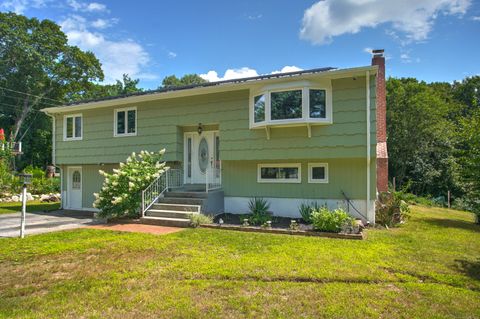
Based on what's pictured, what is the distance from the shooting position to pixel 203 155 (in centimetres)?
1181

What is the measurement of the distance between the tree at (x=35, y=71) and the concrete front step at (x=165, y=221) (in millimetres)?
27585

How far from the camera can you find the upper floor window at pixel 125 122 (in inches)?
497

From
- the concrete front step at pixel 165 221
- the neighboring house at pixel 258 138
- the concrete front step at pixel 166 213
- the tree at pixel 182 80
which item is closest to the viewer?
the concrete front step at pixel 165 221

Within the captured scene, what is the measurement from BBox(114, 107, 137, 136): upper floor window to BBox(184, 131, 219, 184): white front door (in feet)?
7.99

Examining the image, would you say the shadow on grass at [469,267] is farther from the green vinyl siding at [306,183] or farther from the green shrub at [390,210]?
the green vinyl siding at [306,183]

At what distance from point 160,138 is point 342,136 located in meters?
6.81

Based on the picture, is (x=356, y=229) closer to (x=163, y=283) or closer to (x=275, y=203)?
(x=275, y=203)

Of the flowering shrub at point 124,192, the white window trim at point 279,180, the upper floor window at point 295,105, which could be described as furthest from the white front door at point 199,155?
the upper floor window at point 295,105

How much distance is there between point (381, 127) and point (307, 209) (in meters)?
5.19

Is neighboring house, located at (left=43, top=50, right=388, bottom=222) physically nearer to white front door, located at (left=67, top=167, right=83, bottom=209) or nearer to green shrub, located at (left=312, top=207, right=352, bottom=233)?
white front door, located at (left=67, top=167, right=83, bottom=209)

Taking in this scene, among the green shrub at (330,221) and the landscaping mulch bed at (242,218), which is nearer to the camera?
the green shrub at (330,221)

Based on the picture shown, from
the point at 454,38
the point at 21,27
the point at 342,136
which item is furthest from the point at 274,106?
the point at 21,27

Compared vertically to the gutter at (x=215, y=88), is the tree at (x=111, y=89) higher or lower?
higher

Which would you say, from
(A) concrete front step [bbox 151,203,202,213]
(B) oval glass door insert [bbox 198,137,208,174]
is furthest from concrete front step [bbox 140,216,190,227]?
(B) oval glass door insert [bbox 198,137,208,174]
